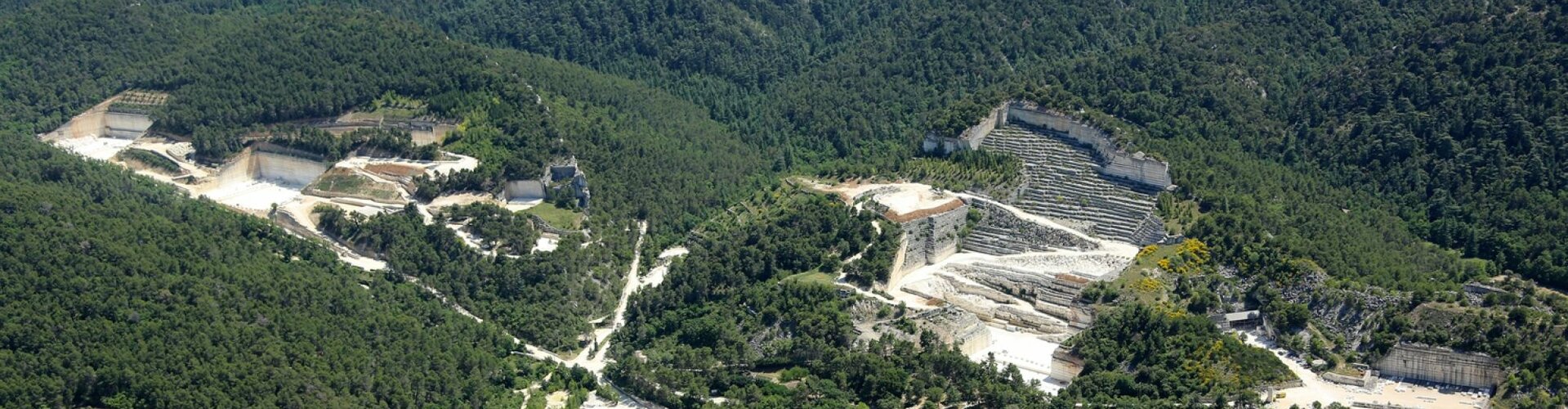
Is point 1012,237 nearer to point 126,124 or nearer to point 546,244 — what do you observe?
point 546,244

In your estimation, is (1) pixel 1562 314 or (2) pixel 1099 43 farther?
(2) pixel 1099 43

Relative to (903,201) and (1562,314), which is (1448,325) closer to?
(1562,314)

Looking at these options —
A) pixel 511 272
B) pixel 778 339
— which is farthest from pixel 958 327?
pixel 511 272

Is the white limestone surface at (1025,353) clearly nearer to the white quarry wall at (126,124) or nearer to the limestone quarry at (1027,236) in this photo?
the limestone quarry at (1027,236)

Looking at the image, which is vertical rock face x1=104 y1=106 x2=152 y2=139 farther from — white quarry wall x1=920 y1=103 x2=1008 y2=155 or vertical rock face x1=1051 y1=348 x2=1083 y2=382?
vertical rock face x1=1051 y1=348 x2=1083 y2=382

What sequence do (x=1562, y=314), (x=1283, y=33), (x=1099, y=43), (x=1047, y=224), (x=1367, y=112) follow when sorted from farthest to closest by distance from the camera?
(x=1099, y=43) < (x=1283, y=33) < (x=1367, y=112) < (x=1047, y=224) < (x=1562, y=314)

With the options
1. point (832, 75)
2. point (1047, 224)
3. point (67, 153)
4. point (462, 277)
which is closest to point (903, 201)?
point (1047, 224)
